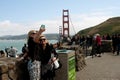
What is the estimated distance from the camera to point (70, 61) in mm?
8914

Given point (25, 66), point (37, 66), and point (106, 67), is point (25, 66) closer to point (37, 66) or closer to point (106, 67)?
point (37, 66)

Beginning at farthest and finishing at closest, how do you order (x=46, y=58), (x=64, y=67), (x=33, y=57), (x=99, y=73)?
(x=99, y=73)
(x=64, y=67)
(x=46, y=58)
(x=33, y=57)

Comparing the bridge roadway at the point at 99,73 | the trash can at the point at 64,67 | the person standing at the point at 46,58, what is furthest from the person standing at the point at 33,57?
the bridge roadway at the point at 99,73

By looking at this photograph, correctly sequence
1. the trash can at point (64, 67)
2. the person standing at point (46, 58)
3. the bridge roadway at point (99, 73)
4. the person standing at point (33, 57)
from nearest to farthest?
the person standing at point (33, 57) → the person standing at point (46, 58) → the trash can at point (64, 67) → the bridge roadway at point (99, 73)

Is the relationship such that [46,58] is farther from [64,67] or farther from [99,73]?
[99,73]

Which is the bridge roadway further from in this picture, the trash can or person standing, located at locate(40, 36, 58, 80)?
person standing, located at locate(40, 36, 58, 80)

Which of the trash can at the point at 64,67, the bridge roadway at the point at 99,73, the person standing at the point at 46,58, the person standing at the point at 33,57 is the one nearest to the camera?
the person standing at the point at 33,57

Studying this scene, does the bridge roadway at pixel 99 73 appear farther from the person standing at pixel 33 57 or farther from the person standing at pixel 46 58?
the person standing at pixel 33 57

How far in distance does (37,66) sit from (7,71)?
0.75 meters

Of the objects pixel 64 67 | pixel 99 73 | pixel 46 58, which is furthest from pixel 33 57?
pixel 99 73

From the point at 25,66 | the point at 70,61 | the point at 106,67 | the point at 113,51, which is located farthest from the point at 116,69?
the point at 113,51

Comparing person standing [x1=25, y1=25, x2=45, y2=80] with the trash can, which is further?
the trash can

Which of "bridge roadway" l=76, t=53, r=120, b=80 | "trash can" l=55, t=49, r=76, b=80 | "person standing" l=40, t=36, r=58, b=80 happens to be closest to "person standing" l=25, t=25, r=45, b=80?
"person standing" l=40, t=36, r=58, b=80

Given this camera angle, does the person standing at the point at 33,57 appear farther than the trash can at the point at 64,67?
No
